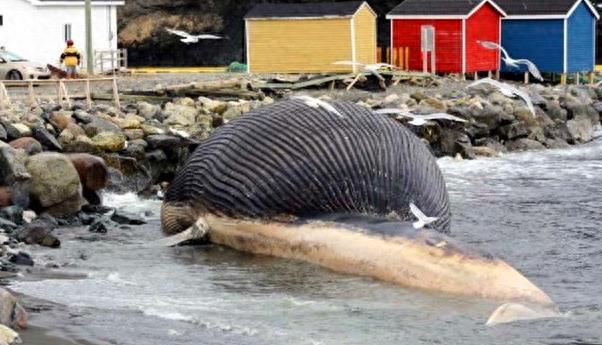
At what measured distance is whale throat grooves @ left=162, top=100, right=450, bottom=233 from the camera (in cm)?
1352

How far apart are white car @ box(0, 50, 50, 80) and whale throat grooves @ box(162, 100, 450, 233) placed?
87.7 ft

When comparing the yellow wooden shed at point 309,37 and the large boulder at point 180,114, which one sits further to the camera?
the yellow wooden shed at point 309,37

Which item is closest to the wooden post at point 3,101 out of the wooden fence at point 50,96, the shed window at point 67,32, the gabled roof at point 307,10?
the wooden fence at point 50,96

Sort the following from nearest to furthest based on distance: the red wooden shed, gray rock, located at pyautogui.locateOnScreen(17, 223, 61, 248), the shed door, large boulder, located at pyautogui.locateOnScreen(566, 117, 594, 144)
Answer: gray rock, located at pyautogui.locateOnScreen(17, 223, 61, 248) < large boulder, located at pyautogui.locateOnScreen(566, 117, 594, 144) < the shed door < the red wooden shed

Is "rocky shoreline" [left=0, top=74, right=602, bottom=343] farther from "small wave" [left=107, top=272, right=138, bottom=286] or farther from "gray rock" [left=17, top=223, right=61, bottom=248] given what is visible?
"small wave" [left=107, top=272, right=138, bottom=286]

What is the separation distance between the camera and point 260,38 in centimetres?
4553

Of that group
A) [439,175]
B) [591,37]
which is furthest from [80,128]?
[591,37]

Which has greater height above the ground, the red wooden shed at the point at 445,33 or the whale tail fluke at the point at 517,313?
the red wooden shed at the point at 445,33

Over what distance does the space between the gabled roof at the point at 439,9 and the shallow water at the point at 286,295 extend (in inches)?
1070

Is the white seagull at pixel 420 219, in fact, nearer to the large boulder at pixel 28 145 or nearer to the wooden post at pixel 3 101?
the large boulder at pixel 28 145

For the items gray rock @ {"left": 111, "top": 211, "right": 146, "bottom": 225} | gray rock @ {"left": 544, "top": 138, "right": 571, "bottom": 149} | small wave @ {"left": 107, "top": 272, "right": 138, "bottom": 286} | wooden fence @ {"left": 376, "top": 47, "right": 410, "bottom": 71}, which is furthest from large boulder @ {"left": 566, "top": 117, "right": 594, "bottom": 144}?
small wave @ {"left": 107, "top": 272, "right": 138, "bottom": 286}

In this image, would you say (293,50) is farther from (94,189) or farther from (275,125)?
(275,125)

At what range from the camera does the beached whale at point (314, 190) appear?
12.6 meters

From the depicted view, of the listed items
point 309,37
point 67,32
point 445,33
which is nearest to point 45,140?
point 309,37
